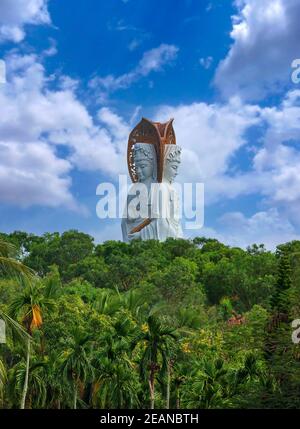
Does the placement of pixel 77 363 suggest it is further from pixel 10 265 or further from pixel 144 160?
pixel 144 160

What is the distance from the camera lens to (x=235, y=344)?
31219mm

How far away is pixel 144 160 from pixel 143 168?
687mm

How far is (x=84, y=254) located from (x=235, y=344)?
30.6m

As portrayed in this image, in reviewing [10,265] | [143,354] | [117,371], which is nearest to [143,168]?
[117,371]

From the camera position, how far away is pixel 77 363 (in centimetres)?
2617

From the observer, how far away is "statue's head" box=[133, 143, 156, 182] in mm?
66000

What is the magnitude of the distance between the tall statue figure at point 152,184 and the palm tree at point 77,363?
3965cm

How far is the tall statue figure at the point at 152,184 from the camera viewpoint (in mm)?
66250

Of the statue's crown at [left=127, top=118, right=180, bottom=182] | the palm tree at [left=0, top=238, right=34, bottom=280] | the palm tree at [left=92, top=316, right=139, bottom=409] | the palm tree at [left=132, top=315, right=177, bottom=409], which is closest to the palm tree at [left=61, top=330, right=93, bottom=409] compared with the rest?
the palm tree at [left=92, top=316, right=139, bottom=409]

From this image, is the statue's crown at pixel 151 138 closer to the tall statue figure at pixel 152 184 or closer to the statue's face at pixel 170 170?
the tall statue figure at pixel 152 184

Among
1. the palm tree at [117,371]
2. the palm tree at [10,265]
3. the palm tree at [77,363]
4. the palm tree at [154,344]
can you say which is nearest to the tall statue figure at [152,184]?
the palm tree at [117,371]

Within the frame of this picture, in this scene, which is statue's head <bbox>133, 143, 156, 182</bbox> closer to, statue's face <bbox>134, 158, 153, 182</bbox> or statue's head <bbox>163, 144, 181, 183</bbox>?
statue's face <bbox>134, 158, 153, 182</bbox>
